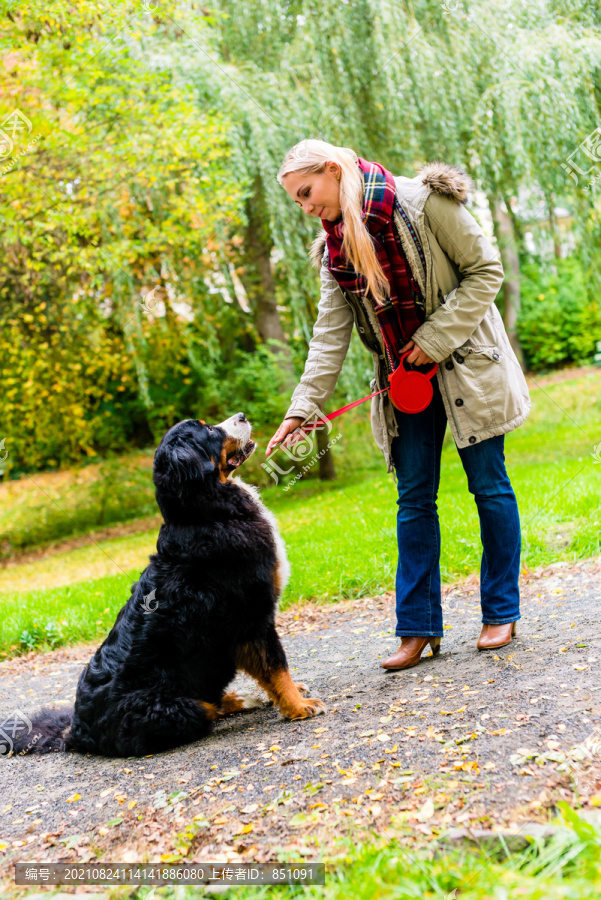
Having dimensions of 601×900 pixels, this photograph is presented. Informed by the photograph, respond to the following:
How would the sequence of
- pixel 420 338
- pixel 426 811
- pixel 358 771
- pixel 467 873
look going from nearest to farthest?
pixel 467 873
pixel 426 811
pixel 358 771
pixel 420 338

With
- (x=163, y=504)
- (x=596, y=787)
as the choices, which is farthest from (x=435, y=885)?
(x=163, y=504)

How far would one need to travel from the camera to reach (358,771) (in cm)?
243

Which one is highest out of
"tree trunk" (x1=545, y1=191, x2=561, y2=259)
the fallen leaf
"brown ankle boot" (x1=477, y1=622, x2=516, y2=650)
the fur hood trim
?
"tree trunk" (x1=545, y1=191, x2=561, y2=259)

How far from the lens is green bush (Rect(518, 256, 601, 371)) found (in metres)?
18.3

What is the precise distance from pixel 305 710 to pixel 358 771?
0.70m

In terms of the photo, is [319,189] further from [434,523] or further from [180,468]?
[434,523]

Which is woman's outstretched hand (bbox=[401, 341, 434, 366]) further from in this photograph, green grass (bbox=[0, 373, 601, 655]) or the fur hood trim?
green grass (bbox=[0, 373, 601, 655])

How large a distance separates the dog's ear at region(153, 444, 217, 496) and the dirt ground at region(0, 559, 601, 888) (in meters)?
1.09

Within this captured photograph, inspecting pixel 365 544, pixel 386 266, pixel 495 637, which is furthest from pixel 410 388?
pixel 365 544

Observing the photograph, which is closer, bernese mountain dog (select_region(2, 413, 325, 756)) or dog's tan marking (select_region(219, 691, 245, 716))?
bernese mountain dog (select_region(2, 413, 325, 756))

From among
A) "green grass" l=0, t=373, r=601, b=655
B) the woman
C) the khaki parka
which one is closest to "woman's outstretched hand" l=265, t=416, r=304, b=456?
the woman

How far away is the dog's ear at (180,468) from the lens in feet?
10.2

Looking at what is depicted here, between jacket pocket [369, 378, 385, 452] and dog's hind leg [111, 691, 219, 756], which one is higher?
jacket pocket [369, 378, 385, 452]

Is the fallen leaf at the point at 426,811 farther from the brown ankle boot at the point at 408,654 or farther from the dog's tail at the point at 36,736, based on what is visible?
the dog's tail at the point at 36,736
